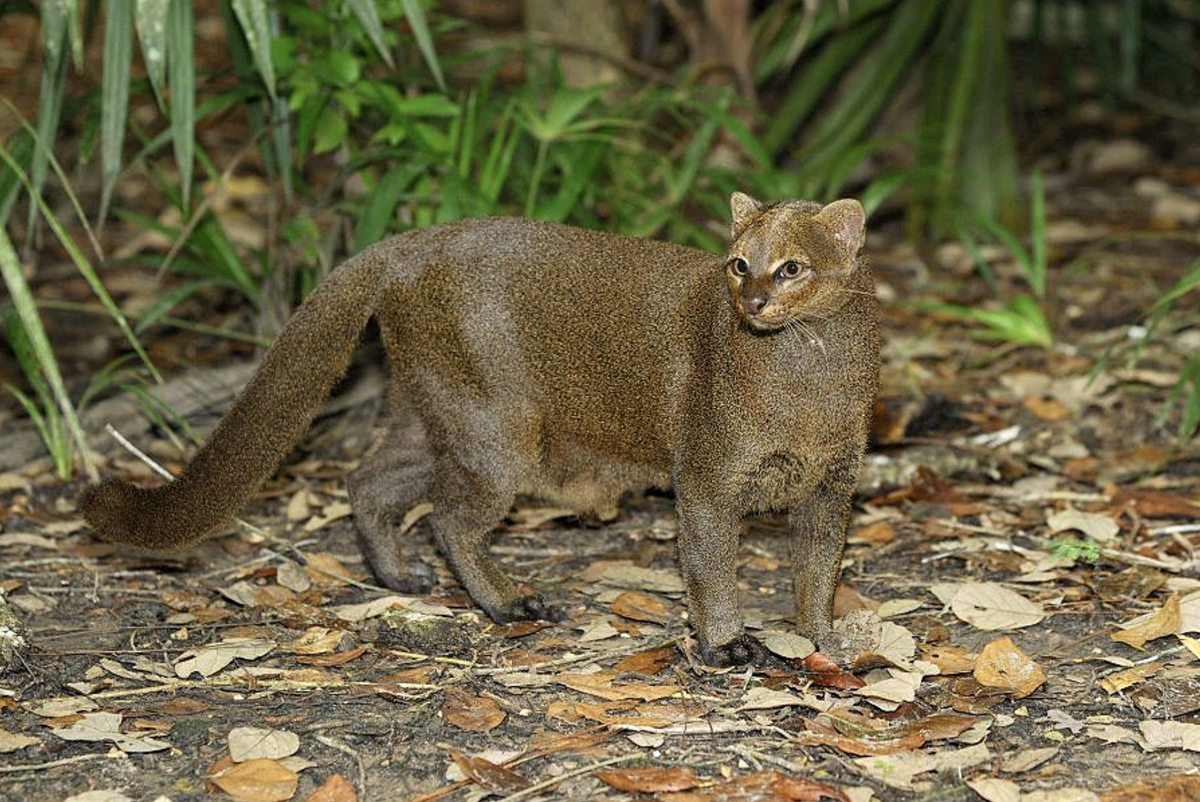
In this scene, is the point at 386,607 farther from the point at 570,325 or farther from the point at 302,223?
the point at 302,223

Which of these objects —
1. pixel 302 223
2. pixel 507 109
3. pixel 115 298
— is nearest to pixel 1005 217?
pixel 507 109

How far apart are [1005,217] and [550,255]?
11.1ft

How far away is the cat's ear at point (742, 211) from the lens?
158 inches

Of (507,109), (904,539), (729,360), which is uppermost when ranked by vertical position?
(507,109)

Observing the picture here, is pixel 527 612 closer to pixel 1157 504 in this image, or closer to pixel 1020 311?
pixel 1157 504

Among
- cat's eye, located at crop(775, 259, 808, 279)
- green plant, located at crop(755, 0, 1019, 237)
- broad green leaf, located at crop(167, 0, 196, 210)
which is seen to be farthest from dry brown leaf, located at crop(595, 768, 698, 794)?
green plant, located at crop(755, 0, 1019, 237)

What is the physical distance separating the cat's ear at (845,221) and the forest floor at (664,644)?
98 centimetres

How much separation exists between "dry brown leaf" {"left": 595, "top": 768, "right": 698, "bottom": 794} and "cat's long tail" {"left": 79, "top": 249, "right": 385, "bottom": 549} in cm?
140

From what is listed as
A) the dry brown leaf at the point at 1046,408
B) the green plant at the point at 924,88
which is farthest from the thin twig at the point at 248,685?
the green plant at the point at 924,88

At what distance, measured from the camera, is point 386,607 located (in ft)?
14.6

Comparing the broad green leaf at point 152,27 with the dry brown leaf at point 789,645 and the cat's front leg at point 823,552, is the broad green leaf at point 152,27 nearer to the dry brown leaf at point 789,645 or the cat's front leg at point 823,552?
the cat's front leg at point 823,552

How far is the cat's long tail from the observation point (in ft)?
14.0

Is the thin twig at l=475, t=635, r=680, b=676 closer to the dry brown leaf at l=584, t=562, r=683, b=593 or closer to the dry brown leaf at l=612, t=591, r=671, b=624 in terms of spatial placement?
the dry brown leaf at l=612, t=591, r=671, b=624

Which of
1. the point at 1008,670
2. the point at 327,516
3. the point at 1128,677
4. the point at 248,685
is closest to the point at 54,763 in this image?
the point at 248,685
